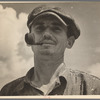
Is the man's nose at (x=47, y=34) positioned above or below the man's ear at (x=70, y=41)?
above

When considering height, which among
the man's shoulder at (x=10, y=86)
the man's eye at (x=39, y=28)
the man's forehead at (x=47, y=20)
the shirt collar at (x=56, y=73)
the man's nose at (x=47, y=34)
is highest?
the man's forehead at (x=47, y=20)

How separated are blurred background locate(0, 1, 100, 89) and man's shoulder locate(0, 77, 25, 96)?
17mm

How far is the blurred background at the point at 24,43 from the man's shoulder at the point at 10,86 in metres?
0.02

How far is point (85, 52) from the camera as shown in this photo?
1.17 m

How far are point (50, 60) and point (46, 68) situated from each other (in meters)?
0.04

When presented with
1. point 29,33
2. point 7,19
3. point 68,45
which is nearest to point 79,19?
point 68,45

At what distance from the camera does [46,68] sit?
1.16 meters

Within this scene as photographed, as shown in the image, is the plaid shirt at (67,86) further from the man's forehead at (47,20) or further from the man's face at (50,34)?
the man's forehead at (47,20)

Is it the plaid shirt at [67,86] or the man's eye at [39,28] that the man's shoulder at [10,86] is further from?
the man's eye at [39,28]

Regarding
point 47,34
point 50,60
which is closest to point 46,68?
point 50,60

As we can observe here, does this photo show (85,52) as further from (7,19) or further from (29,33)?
(7,19)

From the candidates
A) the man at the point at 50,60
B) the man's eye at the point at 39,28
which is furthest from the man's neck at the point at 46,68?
the man's eye at the point at 39,28

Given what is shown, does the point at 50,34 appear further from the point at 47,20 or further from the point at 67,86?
the point at 67,86

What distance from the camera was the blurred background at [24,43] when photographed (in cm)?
117
